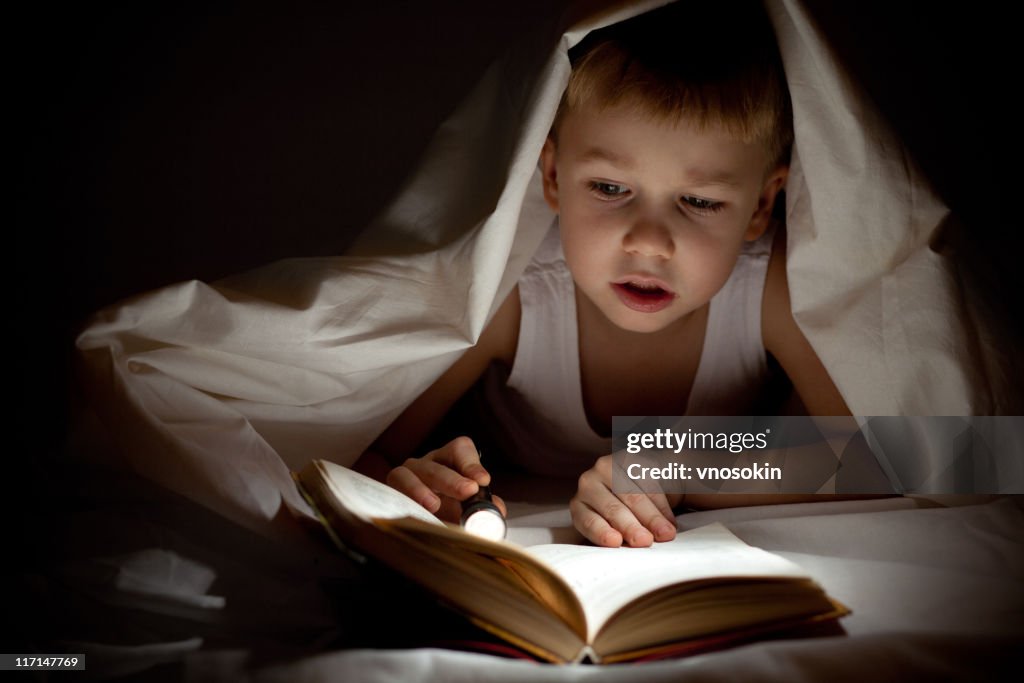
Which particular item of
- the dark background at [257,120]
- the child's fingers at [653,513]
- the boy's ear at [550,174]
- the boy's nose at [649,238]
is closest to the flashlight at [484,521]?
the child's fingers at [653,513]

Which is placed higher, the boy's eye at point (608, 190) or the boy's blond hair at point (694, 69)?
the boy's blond hair at point (694, 69)

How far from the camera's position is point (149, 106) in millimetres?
1252

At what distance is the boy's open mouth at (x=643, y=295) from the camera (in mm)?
978

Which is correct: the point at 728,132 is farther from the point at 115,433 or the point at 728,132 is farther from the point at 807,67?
the point at 115,433

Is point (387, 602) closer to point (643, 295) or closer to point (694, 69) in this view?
point (643, 295)

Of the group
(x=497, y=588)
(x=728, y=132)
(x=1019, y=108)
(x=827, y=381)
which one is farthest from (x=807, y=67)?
(x=497, y=588)

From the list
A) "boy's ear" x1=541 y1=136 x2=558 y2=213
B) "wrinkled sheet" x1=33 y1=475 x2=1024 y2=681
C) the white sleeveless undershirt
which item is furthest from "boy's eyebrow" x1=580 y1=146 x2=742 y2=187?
"wrinkled sheet" x1=33 y1=475 x2=1024 y2=681

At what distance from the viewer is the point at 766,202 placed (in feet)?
3.34

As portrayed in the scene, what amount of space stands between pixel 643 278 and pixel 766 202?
186 mm

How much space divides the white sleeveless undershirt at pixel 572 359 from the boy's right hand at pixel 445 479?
0.30 meters

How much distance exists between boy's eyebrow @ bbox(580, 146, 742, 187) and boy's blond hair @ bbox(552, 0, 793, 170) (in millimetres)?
43

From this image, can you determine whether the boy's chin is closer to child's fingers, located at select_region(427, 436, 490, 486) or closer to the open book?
child's fingers, located at select_region(427, 436, 490, 486)

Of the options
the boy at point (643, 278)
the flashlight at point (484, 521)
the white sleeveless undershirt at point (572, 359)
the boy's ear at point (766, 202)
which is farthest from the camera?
the white sleeveless undershirt at point (572, 359)

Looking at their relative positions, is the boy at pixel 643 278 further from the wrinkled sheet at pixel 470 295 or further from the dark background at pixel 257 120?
the dark background at pixel 257 120
